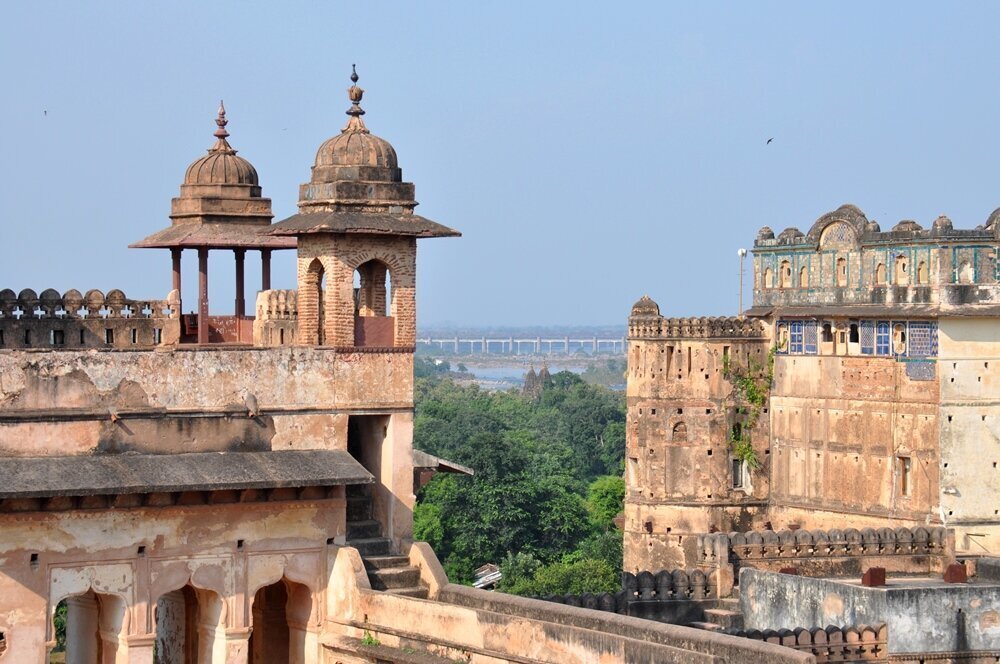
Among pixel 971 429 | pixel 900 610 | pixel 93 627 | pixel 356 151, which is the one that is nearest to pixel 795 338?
pixel 971 429

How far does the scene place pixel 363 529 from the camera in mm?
27250

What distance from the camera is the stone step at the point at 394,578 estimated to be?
26.4 meters

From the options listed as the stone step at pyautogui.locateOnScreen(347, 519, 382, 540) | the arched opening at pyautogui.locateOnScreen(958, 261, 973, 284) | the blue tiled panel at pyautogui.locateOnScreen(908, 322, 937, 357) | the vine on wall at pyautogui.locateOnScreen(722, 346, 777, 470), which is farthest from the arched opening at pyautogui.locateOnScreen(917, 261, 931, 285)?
the stone step at pyautogui.locateOnScreen(347, 519, 382, 540)

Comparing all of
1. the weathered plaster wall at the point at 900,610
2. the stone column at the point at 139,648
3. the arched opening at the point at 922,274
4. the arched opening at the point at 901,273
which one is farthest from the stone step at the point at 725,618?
the arched opening at the point at 901,273

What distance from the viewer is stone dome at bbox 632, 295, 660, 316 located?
5372 cm

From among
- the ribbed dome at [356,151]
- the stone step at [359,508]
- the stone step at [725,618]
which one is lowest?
the stone step at [725,618]

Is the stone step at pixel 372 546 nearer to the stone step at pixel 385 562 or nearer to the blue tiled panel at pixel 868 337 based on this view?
the stone step at pixel 385 562

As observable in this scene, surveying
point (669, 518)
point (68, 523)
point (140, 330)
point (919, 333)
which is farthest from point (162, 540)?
point (669, 518)

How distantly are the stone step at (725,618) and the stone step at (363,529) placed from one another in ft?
19.1

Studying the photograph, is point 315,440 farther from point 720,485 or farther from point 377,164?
point 720,485

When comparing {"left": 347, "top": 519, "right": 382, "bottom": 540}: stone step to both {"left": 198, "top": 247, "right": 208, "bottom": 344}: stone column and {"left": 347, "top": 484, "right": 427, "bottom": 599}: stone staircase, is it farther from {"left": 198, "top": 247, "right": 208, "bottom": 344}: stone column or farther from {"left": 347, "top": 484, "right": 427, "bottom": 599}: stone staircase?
{"left": 198, "top": 247, "right": 208, "bottom": 344}: stone column

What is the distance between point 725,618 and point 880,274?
17.6m

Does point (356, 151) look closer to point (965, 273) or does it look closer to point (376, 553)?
point (376, 553)

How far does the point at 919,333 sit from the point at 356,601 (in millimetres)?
22747
